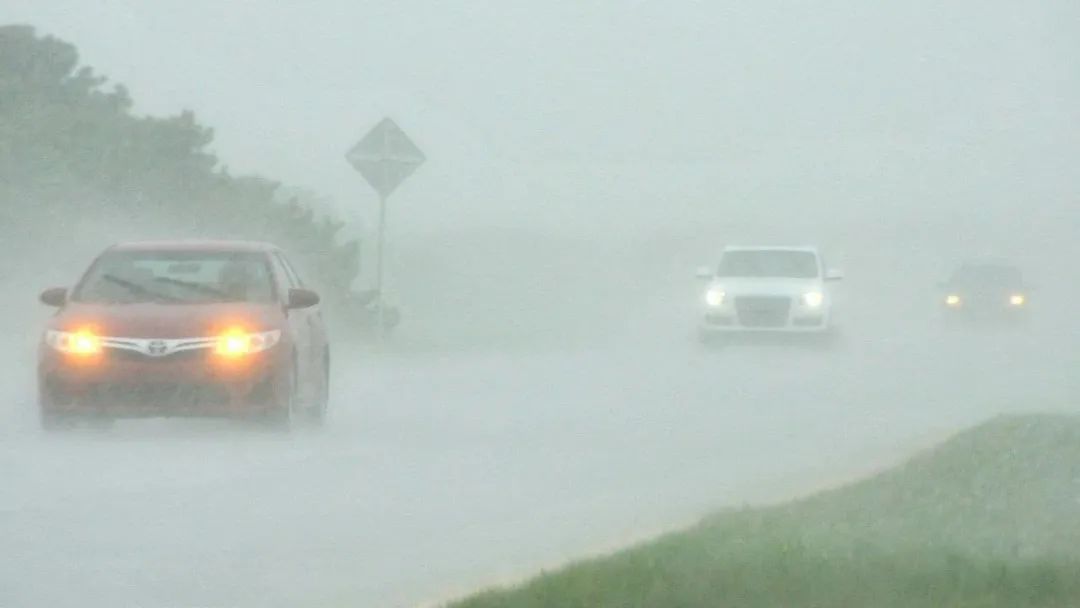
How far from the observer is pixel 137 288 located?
53.7 feet

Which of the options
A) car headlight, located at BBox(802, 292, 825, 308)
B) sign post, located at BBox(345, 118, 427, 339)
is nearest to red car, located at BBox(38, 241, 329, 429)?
sign post, located at BBox(345, 118, 427, 339)

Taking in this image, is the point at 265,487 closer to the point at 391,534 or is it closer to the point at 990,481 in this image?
the point at 391,534

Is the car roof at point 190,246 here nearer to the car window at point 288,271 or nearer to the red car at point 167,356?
the car window at point 288,271

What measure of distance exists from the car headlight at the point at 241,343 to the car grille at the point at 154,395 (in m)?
0.27

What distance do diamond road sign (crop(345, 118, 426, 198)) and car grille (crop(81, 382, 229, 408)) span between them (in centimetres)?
1088

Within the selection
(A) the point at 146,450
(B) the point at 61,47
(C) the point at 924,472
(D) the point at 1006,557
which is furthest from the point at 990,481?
(B) the point at 61,47

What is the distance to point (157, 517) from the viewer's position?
37.7 ft

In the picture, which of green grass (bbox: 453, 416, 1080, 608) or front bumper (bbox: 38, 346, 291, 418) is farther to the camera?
front bumper (bbox: 38, 346, 291, 418)

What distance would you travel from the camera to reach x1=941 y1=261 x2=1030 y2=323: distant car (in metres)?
42.0

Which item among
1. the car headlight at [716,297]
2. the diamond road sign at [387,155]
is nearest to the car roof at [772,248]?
the car headlight at [716,297]

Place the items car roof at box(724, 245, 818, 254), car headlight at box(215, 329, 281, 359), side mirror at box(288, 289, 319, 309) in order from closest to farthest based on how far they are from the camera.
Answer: car headlight at box(215, 329, 281, 359) → side mirror at box(288, 289, 319, 309) → car roof at box(724, 245, 818, 254)

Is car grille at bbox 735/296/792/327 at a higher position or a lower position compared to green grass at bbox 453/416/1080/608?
higher

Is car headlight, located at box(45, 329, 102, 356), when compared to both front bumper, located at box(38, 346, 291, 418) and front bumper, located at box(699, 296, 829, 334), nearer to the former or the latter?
front bumper, located at box(38, 346, 291, 418)

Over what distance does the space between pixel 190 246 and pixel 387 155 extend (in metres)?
9.33
